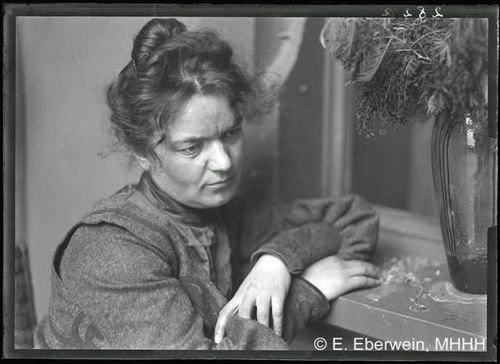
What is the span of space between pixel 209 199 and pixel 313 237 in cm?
19

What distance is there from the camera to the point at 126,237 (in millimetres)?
1104

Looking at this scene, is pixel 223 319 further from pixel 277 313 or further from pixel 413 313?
pixel 413 313

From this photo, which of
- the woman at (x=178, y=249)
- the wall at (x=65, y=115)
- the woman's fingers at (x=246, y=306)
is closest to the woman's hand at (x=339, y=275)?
the woman at (x=178, y=249)

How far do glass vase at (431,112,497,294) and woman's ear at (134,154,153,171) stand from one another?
16.7 inches

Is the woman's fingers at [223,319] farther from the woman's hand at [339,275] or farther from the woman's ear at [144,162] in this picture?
the woman's ear at [144,162]

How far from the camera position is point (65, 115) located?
1.17 m

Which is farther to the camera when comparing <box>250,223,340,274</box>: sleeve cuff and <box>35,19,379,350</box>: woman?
<box>250,223,340,274</box>: sleeve cuff

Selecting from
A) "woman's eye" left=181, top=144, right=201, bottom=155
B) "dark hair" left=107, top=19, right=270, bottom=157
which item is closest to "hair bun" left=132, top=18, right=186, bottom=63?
"dark hair" left=107, top=19, right=270, bottom=157

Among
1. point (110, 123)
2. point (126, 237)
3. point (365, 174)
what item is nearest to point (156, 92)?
point (110, 123)

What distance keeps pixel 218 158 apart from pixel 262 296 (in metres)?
0.21

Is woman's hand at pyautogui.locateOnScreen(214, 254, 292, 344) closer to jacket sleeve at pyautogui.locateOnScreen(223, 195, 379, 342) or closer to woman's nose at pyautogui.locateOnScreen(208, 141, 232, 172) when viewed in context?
jacket sleeve at pyautogui.locateOnScreen(223, 195, 379, 342)

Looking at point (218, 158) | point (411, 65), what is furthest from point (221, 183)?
point (411, 65)

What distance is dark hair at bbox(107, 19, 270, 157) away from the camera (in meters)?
1.12

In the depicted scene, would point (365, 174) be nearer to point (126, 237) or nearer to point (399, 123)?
point (399, 123)
